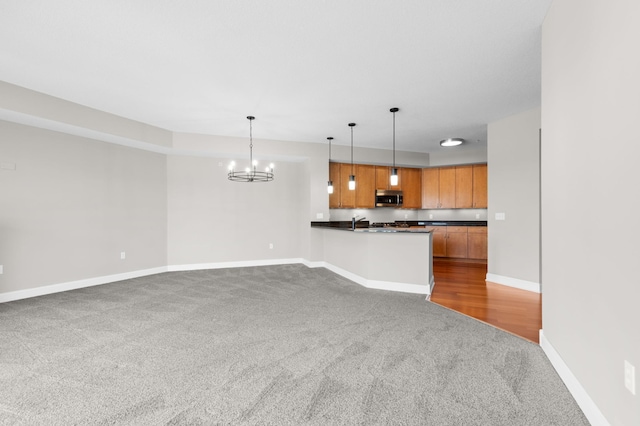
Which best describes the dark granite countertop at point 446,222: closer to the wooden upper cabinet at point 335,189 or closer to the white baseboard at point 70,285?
the wooden upper cabinet at point 335,189

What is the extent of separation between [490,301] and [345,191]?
4.06 metres

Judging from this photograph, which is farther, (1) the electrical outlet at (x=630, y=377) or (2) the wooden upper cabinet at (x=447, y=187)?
(2) the wooden upper cabinet at (x=447, y=187)

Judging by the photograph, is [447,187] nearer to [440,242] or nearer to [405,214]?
[405,214]

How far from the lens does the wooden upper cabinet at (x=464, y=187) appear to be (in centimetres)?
753

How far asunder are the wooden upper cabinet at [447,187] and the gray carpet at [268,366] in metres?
4.55

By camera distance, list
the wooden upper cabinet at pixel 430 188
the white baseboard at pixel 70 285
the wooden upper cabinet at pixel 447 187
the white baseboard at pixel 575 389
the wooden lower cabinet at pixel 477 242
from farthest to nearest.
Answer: the wooden upper cabinet at pixel 430 188 → the wooden upper cabinet at pixel 447 187 → the wooden lower cabinet at pixel 477 242 → the white baseboard at pixel 70 285 → the white baseboard at pixel 575 389

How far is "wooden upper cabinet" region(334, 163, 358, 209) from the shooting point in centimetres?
730

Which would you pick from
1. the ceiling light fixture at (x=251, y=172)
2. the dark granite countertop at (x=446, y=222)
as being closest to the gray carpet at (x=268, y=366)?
the ceiling light fixture at (x=251, y=172)

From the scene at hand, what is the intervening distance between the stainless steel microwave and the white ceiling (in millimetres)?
2861

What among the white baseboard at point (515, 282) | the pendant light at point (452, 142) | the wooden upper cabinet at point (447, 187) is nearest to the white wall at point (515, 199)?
the white baseboard at point (515, 282)

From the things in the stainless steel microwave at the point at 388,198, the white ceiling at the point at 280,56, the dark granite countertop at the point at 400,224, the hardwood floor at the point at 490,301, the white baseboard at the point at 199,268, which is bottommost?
the hardwood floor at the point at 490,301

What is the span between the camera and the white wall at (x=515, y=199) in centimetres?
463

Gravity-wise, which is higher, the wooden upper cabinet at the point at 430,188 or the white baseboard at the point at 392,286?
the wooden upper cabinet at the point at 430,188

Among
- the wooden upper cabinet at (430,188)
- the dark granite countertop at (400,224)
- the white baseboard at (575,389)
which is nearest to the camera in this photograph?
the white baseboard at (575,389)
